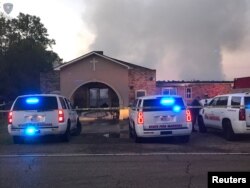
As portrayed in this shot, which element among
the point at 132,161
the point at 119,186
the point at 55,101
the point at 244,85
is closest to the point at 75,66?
the point at 244,85

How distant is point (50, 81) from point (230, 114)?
28079 millimetres

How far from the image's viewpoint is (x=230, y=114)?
55.4 feet

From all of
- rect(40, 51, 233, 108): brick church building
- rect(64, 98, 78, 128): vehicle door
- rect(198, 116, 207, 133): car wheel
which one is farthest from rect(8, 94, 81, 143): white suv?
rect(40, 51, 233, 108): brick church building

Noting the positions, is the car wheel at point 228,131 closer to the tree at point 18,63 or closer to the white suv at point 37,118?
the white suv at point 37,118

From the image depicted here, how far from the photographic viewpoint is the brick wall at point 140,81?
4262 centimetres

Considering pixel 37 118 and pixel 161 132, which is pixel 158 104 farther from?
pixel 37 118

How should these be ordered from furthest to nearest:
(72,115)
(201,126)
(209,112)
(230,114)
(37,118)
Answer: (201,126)
(209,112)
(72,115)
(230,114)
(37,118)

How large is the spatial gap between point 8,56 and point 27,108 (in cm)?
4421

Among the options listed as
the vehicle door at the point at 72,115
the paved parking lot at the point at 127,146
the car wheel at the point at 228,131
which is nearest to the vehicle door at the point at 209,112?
the paved parking lot at the point at 127,146

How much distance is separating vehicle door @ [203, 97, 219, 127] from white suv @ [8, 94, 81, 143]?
19.3 feet

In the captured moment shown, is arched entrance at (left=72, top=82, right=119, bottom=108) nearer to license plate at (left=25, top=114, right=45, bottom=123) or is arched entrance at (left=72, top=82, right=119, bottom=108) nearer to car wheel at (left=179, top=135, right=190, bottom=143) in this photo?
license plate at (left=25, top=114, right=45, bottom=123)

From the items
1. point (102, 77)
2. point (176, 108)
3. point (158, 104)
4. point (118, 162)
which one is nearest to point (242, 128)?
point (176, 108)

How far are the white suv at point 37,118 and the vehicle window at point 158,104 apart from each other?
2895 mm

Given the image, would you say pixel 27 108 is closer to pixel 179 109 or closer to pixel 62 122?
pixel 62 122
